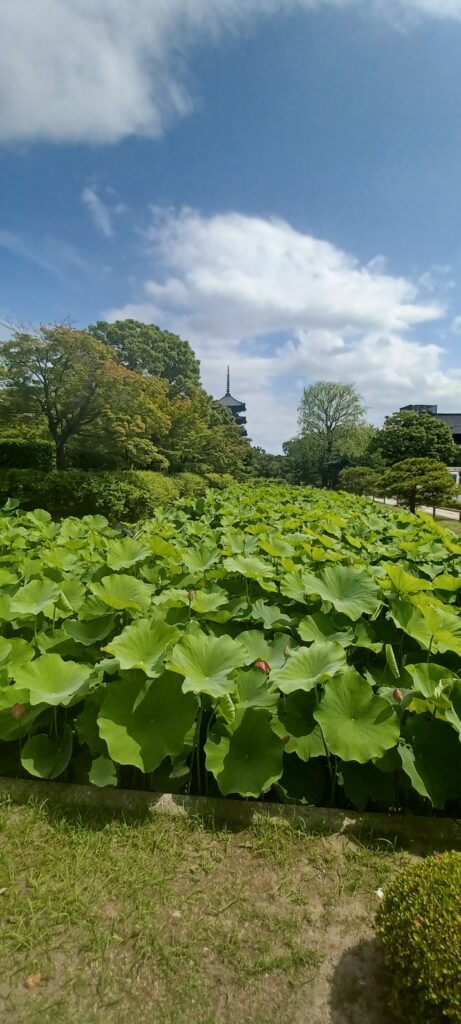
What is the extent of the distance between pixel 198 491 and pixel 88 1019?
48.8 feet

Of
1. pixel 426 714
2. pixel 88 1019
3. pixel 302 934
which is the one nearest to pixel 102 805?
pixel 88 1019

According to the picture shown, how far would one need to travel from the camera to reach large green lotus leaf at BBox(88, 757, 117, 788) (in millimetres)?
1622

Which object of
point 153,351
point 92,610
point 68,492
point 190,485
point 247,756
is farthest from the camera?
point 153,351

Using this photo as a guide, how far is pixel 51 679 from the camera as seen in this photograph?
1.75m

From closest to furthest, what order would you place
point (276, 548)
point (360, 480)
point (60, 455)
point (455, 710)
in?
point (455, 710) < point (276, 548) < point (60, 455) < point (360, 480)

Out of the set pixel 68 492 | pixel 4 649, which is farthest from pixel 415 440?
pixel 4 649

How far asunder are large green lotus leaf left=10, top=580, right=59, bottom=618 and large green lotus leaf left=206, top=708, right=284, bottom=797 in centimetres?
104

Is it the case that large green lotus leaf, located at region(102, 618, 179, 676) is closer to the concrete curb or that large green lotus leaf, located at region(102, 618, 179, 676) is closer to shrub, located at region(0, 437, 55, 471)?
the concrete curb

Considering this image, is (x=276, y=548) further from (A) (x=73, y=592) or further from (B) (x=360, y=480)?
(B) (x=360, y=480)

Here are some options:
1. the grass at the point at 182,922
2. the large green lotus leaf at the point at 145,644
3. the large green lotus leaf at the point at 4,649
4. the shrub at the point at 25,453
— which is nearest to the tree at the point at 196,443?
the shrub at the point at 25,453

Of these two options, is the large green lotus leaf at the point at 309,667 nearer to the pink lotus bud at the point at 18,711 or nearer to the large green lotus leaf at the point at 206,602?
the large green lotus leaf at the point at 206,602

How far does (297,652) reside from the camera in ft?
5.68

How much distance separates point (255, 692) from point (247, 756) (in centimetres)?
21

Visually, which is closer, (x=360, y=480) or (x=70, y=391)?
(x=70, y=391)
